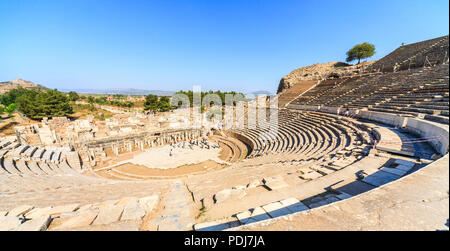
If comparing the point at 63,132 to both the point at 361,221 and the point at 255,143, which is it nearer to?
the point at 255,143

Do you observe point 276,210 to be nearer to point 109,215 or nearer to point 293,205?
point 293,205

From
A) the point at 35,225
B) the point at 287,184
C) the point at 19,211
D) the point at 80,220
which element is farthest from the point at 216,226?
the point at 19,211

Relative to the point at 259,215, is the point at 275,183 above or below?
below

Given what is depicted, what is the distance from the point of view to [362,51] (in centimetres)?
4162

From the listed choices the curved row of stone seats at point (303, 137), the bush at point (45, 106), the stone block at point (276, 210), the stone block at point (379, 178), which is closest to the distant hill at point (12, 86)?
the bush at point (45, 106)

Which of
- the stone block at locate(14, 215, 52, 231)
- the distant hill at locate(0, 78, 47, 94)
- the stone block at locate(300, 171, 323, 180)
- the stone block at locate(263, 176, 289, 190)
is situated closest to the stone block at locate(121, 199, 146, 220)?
the stone block at locate(14, 215, 52, 231)

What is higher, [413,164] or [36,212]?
[413,164]

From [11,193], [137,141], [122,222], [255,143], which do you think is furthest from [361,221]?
[137,141]

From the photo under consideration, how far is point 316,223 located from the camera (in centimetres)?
221

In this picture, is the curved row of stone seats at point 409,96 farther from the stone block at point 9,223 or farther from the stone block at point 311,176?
the stone block at point 9,223

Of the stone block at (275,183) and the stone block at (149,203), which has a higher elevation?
the stone block at (275,183)

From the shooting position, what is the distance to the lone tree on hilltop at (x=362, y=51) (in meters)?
41.4

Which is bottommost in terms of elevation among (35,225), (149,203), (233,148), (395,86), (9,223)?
(233,148)
